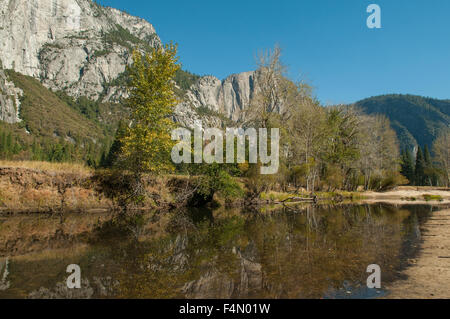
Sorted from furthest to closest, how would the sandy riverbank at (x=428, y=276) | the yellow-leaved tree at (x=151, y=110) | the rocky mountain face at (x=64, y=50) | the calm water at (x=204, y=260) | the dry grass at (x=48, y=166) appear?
the rocky mountain face at (x=64, y=50) → the yellow-leaved tree at (x=151, y=110) → the dry grass at (x=48, y=166) → the calm water at (x=204, y=260) → the sandy riverbank at (x=428, y=276)

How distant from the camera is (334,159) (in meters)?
38.2

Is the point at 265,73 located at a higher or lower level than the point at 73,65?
lower

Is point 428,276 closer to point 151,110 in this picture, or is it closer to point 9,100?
point 151,110

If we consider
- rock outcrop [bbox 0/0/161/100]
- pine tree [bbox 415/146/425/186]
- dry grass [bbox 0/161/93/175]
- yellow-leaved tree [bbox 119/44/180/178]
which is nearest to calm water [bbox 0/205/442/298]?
dry grass [bbox 0/161/93/175]

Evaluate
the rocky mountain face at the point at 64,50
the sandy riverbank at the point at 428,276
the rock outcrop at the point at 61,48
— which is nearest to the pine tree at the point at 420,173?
the sandy riverbank at the point at 428,276

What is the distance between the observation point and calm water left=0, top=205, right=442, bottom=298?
185 inches

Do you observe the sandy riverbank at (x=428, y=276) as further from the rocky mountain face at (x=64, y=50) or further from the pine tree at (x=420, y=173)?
the rocky mountain face at (x=64, y=50)

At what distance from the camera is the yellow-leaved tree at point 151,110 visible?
17781 millimetres

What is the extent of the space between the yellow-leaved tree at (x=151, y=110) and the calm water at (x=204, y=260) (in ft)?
24.3

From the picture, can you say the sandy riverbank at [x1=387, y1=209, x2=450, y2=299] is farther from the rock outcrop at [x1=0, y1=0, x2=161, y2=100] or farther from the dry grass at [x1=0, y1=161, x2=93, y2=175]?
the rock outcrop at [x1=0, y1=0, x2=161, y2=100]
